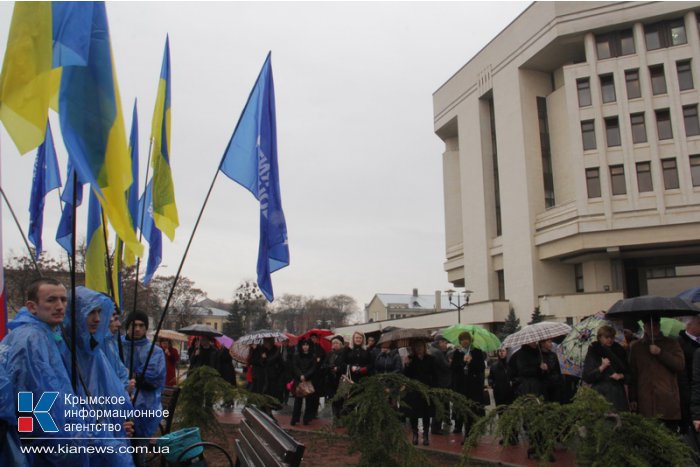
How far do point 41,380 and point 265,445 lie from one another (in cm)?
144

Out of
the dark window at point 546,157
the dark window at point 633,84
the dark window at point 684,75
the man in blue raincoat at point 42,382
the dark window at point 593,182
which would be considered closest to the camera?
the man in blue raincoat at point 42,382

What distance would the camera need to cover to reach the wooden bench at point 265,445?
3.03m

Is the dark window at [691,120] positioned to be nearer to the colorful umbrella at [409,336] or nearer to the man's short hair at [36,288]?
the colorful umbrella at [409,336]

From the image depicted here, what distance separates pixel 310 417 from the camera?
11.3 metres

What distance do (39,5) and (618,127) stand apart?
3620 cm

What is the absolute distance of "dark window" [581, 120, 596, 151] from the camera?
34781 millimetres

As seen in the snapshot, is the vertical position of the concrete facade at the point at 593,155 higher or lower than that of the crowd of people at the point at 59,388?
higher

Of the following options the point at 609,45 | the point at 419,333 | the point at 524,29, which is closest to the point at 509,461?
the point at 419,333

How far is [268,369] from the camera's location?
1160 centimetres

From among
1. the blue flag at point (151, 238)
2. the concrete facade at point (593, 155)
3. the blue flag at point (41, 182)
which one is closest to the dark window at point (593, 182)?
the concrete facade at point (593, 155)

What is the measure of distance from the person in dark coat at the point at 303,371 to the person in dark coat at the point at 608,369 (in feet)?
19.1

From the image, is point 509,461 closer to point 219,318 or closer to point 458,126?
point 458,126

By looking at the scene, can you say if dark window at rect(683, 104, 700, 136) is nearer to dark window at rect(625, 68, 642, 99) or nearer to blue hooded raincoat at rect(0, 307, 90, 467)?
dark window at rect(625, 68, 642, 99)

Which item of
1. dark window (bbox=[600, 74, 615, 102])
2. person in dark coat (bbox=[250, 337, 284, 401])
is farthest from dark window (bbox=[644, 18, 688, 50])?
person in dark coat (bbox=[250, 337, 284, 401])
